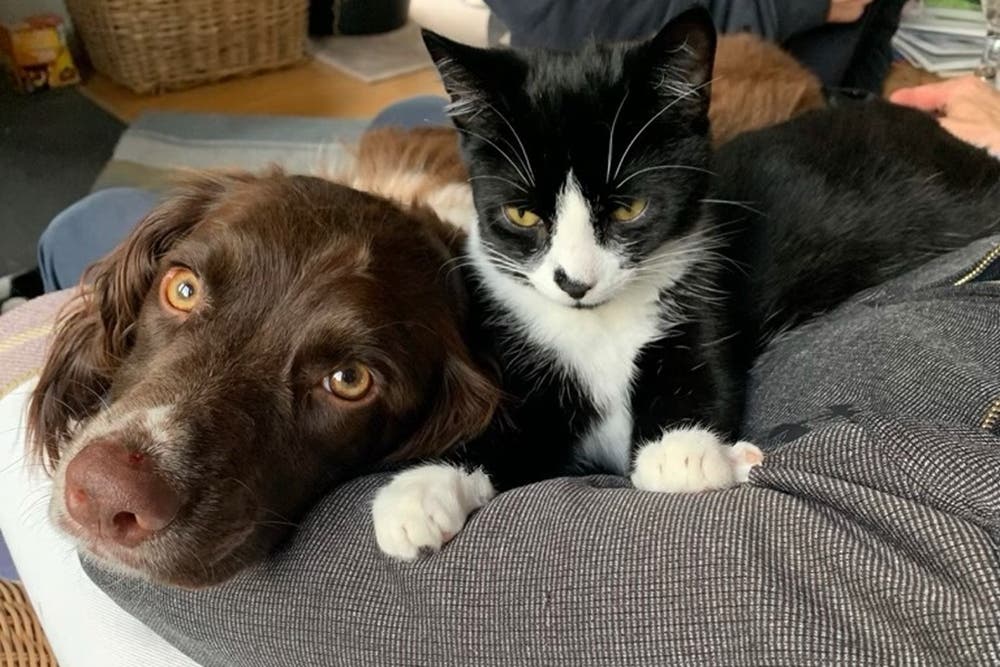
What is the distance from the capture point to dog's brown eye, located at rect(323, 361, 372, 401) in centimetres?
120

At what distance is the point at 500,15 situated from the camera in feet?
8.07

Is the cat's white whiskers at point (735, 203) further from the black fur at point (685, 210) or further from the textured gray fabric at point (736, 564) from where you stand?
the textured gray fabric at point (736, 564)

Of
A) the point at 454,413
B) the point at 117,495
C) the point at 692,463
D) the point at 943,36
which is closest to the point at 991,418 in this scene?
the point at 692,463

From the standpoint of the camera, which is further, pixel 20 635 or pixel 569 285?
pixel 20 635

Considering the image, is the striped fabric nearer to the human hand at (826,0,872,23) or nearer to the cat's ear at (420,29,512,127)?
the cat's ear at (420,29,512,127)

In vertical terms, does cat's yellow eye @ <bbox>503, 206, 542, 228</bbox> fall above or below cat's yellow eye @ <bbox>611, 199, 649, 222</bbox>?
below

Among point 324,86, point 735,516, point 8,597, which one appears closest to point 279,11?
point 324,86

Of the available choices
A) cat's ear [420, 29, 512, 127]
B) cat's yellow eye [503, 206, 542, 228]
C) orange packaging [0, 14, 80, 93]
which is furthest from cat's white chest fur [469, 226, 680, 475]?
orange packaging [0, 14, 80, 93]

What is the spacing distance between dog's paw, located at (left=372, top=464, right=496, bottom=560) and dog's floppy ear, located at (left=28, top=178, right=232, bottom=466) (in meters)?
0.48

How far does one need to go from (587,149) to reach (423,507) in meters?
0.58

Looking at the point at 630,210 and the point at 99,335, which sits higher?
the point at 630,210

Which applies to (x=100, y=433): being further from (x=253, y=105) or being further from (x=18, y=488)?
(x=253, y=105)

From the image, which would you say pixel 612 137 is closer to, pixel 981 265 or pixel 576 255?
pixel 576 255

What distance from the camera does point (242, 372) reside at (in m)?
1.14
